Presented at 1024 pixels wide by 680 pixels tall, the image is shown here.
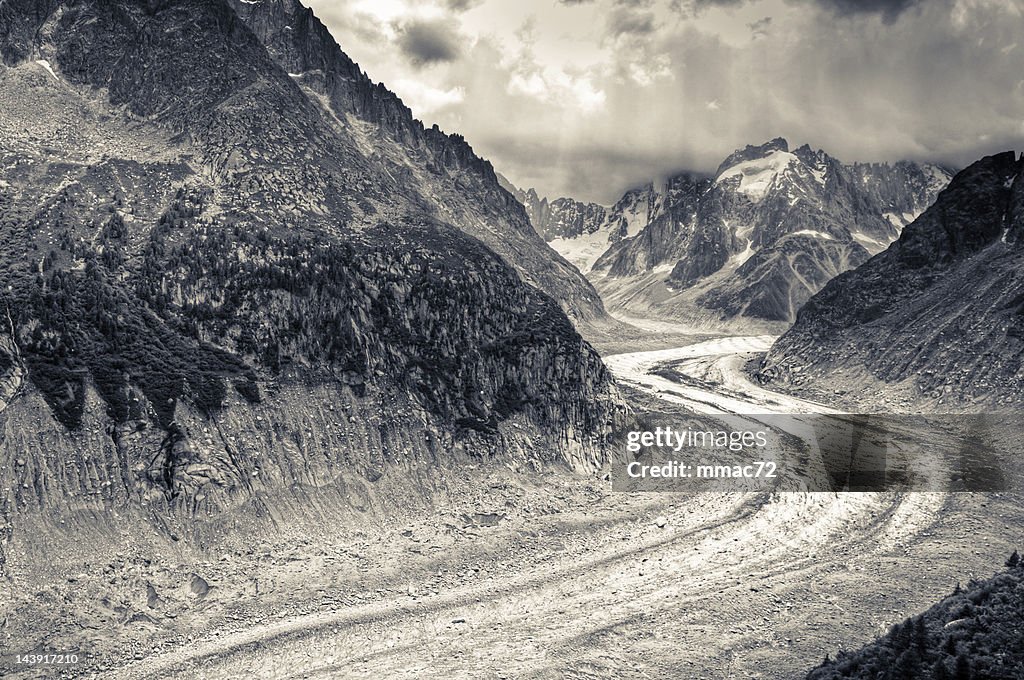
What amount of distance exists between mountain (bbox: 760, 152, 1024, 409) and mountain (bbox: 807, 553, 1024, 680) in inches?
2200

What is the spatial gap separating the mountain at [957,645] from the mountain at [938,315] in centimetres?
5588

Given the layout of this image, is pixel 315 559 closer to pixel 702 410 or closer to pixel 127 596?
pixel 127 596

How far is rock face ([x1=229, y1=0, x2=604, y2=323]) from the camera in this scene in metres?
119

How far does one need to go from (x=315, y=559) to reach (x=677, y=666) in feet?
69.6

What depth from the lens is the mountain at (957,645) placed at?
78.2ft

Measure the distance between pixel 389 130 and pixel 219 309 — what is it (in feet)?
293

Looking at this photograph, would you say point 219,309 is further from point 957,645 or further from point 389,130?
point 389,130

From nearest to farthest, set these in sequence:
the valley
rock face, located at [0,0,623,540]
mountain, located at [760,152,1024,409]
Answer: the valley < rock face, located at [0,0,623,540] < mountain, located at [760,152,1024,409]

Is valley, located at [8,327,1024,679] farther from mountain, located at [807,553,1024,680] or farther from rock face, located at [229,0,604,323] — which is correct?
rock face, located at [229,0,604,323]

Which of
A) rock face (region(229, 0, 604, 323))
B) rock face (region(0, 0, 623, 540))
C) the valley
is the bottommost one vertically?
the valley

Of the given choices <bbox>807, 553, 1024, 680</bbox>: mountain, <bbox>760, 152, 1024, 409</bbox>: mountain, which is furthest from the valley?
<bbox>760, 152, 1024, 409</bbox>: mountain

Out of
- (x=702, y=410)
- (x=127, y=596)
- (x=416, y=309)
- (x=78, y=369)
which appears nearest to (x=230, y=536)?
(x=127, y=596)

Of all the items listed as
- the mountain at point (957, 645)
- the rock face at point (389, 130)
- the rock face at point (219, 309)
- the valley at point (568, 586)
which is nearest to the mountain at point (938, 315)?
the valley at point (568, 586)

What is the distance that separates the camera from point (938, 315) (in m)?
90.7
